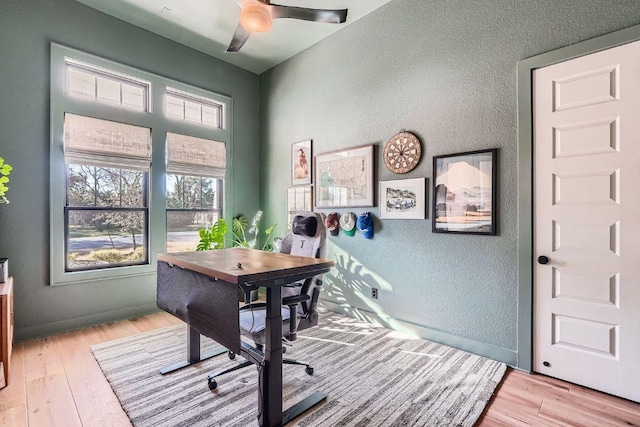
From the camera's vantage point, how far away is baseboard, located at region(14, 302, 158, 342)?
2.93m

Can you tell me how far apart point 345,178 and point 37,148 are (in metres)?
3.17

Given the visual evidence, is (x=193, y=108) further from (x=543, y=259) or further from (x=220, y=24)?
(x=543, y=259)

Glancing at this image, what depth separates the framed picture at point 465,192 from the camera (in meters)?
2.54

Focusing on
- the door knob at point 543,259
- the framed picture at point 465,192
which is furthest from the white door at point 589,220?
the framed picture at point 465,192

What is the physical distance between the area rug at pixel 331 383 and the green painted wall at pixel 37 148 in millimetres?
733

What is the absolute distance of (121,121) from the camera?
11.4 feet

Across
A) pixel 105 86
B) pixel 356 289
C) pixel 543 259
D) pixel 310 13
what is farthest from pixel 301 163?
pixel 543 259

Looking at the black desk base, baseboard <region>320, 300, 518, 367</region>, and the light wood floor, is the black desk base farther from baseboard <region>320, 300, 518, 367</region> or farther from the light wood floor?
baseboard <region>320, 300, 518, 367</region>

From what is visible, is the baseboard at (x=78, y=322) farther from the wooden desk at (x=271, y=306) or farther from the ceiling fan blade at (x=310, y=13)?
the ceiling fan blade at (x=310, y=13)

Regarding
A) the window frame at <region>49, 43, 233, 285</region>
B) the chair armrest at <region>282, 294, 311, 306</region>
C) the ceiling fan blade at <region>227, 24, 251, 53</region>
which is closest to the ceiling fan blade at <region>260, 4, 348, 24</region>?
the ceiling fan blade at <region>227, 24, 251, 53</region>

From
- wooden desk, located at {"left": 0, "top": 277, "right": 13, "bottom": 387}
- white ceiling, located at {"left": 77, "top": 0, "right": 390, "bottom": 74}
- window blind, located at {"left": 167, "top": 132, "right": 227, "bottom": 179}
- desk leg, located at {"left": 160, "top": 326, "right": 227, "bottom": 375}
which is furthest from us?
window blind, located at {"left": 167, "top": 132, "right": 227, "bottom": 179}

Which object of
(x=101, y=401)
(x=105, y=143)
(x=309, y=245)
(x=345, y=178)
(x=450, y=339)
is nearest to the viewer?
(x=101, y=401)

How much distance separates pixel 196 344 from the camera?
96.7 inches

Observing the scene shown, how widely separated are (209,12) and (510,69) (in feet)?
10.1
